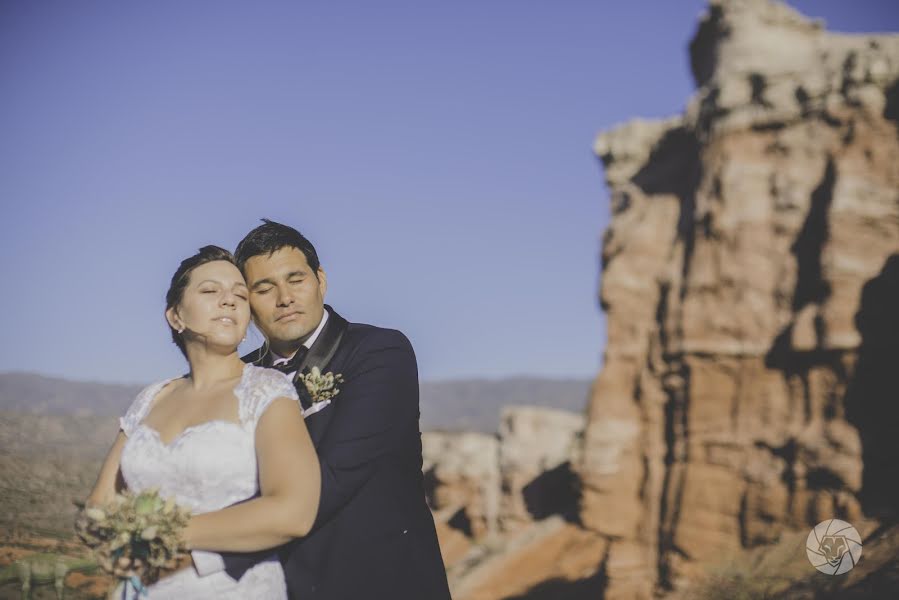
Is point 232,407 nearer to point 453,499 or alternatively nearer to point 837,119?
point 837,119

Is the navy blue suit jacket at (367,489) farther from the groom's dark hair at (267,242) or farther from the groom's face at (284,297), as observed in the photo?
the groom's dark hair at (267,242)

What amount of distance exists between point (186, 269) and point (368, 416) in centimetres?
96

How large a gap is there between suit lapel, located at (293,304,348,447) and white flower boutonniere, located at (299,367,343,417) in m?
0.02

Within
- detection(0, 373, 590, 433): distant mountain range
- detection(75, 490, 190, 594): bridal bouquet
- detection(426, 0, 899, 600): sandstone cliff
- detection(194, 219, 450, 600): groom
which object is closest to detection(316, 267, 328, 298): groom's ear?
detection(194, 219, 450, 600): groom

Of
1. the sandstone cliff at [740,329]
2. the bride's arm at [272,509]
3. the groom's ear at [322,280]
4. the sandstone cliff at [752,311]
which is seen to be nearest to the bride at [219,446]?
the bride's arm at [272,509]

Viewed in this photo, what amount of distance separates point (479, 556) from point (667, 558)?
6.22 m

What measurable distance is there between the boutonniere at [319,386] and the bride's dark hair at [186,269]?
Result: 0.57 metres

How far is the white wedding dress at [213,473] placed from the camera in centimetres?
258

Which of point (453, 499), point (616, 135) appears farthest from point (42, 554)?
point (453, 499)

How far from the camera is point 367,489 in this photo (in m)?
2.88

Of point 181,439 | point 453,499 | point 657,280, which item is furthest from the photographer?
point 453,499

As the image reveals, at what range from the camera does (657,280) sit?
2206 centimetres

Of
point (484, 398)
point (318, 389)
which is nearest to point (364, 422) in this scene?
point (318, 389)

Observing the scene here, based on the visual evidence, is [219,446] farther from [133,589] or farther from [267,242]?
[267,242]
